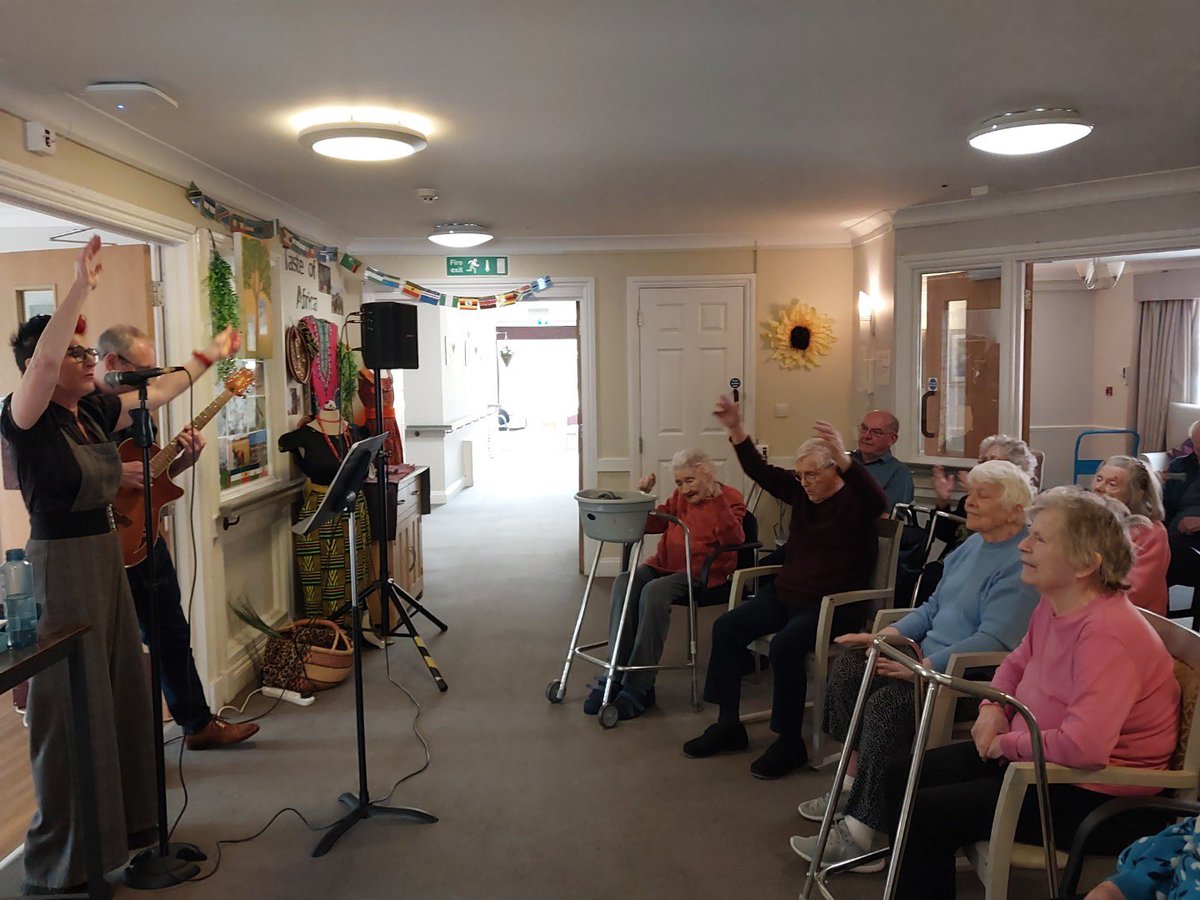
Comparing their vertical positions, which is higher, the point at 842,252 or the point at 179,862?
the point at 842,252

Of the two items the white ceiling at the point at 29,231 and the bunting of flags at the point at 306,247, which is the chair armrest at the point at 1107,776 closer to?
the bunting of flags at the point at 306,247

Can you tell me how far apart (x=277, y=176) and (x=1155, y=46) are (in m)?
3.36

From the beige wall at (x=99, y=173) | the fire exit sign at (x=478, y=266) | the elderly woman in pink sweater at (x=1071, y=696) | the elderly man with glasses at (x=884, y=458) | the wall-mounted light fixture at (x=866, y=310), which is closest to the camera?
the elderly woman in pink sweater at (x=1071, y=696)

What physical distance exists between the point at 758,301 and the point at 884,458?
188 centimetres

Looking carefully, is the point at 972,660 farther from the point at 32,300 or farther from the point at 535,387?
the point at 535,387

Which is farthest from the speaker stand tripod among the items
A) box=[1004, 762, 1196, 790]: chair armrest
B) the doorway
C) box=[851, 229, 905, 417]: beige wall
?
the doorway

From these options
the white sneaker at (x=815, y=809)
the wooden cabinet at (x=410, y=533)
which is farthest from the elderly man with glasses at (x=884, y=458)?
the wooden cabinet at (x=410, y=533)

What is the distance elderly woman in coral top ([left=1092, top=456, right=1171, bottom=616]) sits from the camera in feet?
9.28

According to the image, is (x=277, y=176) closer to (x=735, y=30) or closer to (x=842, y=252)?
(x=735, y=30)

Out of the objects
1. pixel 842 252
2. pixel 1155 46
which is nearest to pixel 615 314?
pixel 842 252

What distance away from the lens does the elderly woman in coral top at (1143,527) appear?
9.28 ft

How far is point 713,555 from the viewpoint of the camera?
3.84 metres

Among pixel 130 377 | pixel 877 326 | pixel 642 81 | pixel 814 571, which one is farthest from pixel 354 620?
pixel 877 326

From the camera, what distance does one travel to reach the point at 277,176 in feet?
13.1
